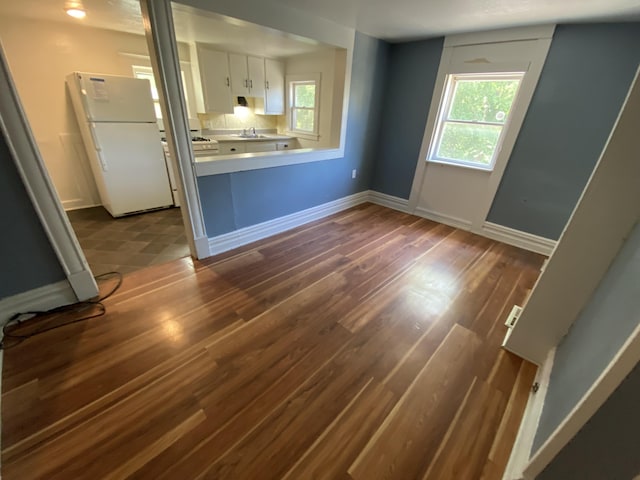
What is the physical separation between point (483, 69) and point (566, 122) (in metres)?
0.98

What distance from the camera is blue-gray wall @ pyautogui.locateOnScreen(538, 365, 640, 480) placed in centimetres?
71

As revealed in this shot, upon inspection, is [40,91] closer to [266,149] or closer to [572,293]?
[266,149]

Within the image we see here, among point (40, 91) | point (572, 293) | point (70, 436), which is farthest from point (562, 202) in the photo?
point (40, 91)

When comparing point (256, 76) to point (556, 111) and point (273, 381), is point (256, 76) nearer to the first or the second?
point (556, 111)

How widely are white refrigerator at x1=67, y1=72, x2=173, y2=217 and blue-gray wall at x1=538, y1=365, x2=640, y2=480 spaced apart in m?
4.25

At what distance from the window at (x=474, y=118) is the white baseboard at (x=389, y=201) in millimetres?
752

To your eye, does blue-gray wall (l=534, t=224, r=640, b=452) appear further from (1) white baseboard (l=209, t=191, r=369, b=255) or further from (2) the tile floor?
(2) the tile floor

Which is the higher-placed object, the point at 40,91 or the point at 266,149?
the point at 40,91

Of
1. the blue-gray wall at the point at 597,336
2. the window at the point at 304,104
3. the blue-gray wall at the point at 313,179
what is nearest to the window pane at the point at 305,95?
the window at the point at 304,104

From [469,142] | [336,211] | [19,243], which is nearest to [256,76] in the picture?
[336,211]

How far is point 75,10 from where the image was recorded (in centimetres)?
257

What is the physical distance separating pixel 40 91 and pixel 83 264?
268 cm

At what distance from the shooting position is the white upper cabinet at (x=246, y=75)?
4.34 meters

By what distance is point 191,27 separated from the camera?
3078mm
